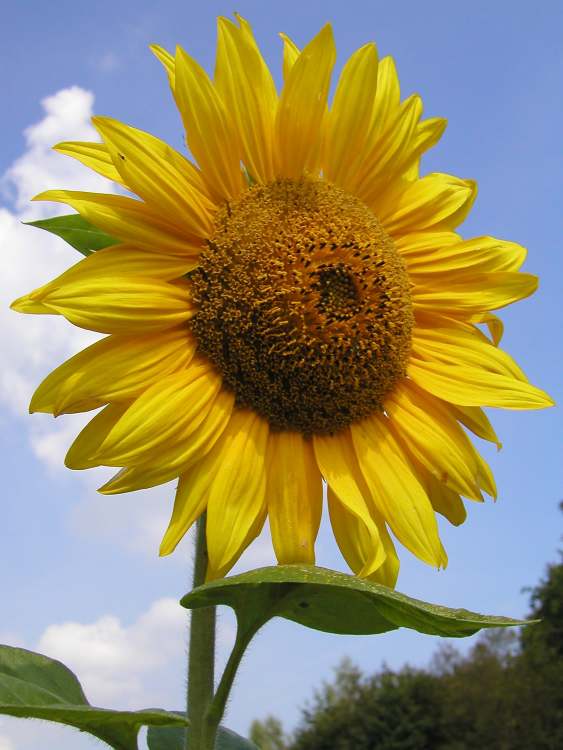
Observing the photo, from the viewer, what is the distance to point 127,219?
2.14 m

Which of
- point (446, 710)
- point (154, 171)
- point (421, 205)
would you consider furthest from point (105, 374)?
point (446, 710)

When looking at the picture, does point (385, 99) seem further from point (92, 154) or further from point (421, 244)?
point (92, 154)

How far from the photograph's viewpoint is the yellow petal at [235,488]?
202 cm

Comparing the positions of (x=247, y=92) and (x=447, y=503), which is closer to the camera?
(x=247, y=92)

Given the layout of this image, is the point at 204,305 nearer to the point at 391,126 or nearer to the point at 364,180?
the point at 364,180

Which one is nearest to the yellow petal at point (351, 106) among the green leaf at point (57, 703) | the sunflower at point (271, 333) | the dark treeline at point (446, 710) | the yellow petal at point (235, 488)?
the sunflower at point (271, 333)

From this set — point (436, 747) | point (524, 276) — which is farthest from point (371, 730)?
point (524, 276)

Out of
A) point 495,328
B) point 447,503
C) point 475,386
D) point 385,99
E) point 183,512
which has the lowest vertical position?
point 183,512

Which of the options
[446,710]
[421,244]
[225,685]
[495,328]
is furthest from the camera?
[446,710]

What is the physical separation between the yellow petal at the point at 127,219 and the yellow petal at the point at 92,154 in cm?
12

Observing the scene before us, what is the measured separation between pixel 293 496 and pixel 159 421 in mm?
369

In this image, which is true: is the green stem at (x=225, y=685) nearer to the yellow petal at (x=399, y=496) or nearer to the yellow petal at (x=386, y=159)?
the yellow petal at (x=399, y=496)

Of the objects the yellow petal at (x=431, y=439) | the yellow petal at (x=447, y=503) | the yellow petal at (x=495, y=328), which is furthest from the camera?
the yellow petal at (x=495, y=328)

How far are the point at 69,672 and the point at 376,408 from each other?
3.27ft
